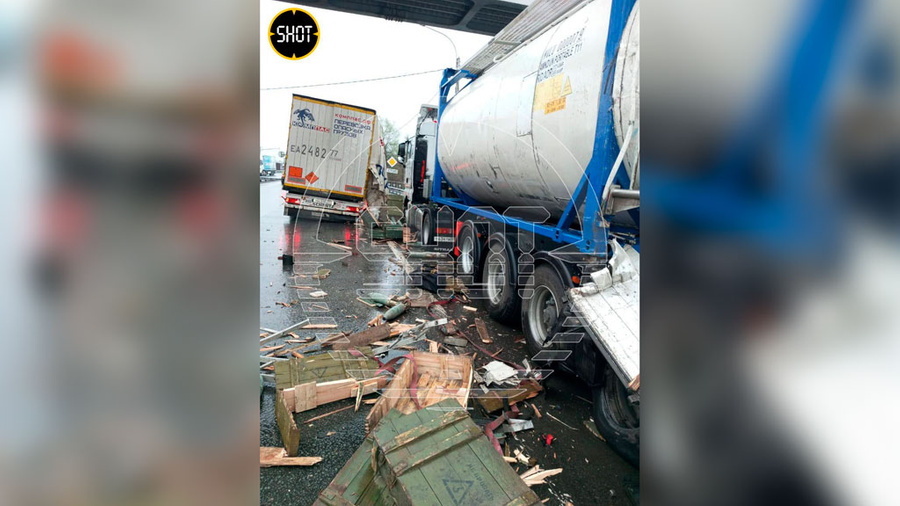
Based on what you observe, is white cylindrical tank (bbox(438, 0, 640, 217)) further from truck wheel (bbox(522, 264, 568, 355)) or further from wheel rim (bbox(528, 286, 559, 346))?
wheel rim (bbox(528, 286, 559, 346))

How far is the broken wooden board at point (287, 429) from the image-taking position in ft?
11.1

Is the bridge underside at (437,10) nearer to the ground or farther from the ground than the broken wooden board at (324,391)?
farther from the ground

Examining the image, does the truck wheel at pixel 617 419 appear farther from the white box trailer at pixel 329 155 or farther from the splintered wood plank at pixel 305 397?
the white box trailer at pixel 329 155

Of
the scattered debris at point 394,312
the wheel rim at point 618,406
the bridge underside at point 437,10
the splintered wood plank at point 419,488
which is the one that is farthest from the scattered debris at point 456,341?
the bridge underside at point 437,10

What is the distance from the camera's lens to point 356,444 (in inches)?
144

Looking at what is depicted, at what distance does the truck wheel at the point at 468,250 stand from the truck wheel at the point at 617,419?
370 centimetres

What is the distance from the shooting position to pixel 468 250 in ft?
26.5

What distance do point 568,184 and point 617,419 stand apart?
A: 2.30m

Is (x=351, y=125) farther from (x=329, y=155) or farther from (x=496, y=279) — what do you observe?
(x=496, y=279)
